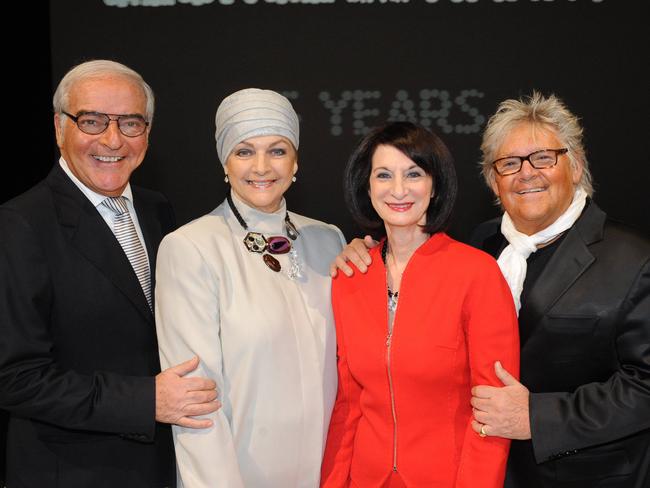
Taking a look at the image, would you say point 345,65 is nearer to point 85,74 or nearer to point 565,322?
point 85,74

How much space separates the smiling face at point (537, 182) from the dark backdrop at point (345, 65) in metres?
1.49

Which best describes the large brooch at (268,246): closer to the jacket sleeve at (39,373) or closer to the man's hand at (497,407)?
the jacket sleeve at (39,373)

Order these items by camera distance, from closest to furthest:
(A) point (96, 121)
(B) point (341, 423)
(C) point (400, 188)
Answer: (C) point (400, 188) → (B) point (341, 423) → (A) point (96, 121)

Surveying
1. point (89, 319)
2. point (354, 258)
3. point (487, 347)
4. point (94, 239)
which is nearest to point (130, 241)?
point (94, 239)

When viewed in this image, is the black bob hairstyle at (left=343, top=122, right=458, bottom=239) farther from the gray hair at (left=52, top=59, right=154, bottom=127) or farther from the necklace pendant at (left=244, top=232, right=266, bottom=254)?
the gray hair at (left=52, top=59, right=154, bottom=127)

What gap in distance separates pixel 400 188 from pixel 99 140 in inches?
41.2

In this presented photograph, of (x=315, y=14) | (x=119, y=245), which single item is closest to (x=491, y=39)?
(x=315, y=14)

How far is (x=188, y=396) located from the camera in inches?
83.7

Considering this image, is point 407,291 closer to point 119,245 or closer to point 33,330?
point 119,245

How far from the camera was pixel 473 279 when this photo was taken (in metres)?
2.19

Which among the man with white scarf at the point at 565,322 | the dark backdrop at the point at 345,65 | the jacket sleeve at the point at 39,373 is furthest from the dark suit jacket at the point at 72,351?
the dark backdrop at the point at 345,65

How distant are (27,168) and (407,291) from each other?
273cm

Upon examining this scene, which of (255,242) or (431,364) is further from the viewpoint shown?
(255,242)

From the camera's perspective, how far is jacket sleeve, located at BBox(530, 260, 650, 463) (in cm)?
229
